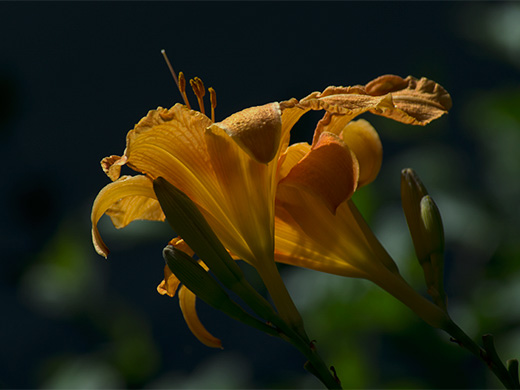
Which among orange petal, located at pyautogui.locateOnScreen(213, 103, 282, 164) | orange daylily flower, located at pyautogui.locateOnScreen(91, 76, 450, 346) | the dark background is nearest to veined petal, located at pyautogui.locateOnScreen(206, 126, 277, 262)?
orange daylily flower, located at pyautogui.locateOnScreen(91, 76, 450, 346)

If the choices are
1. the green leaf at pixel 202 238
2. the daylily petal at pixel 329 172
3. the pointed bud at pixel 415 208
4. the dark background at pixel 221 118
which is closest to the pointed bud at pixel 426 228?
the pointed bud at pixel 415 208

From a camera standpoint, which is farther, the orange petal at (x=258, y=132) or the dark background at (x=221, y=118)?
the dark background at (x=221, y=118)

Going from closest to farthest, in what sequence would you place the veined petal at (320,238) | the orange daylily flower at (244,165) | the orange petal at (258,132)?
the orange petal at (258,132)
the orange daylily flower at (244,165)
the veined petal at (320,238)

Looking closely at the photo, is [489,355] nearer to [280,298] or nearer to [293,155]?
[280,298]

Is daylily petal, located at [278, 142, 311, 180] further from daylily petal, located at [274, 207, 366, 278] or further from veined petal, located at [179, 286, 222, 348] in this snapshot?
veined petal, located at [179, 286, 222, 348]

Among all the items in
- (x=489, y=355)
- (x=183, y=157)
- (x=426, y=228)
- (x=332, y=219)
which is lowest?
(x=489, y=355)

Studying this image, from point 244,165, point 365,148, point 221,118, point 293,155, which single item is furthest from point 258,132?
point 221,118

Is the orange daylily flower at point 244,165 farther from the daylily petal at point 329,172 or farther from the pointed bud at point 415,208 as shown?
the pointed bud at point 415,208
